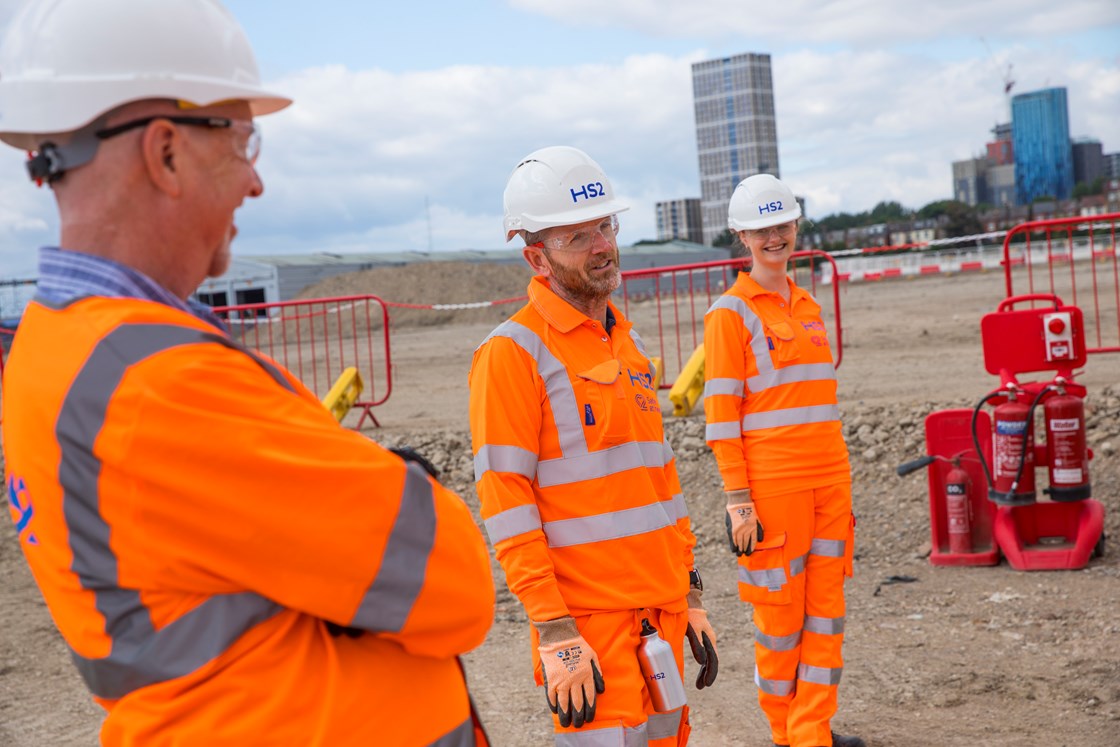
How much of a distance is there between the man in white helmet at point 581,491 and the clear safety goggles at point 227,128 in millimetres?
1629

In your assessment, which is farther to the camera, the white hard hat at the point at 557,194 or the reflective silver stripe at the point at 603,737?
the white hard hat at the point at 557,194

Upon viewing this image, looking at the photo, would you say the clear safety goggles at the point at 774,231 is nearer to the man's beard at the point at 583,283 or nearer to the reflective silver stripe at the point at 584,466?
the man's beard at the point at 583,283

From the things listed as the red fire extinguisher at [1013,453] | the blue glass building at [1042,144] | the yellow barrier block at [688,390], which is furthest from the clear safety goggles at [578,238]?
the blue glass building at [1042,144]

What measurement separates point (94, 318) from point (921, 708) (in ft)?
16.0

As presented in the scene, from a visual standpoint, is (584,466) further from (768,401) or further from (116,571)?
(116,571)

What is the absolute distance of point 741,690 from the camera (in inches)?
223

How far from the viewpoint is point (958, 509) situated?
23.5 feet

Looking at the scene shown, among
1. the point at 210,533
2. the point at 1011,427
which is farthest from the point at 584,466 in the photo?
the point at 1011,427

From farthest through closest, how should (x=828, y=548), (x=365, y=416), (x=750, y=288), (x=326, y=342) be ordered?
(x=326, y=342) → (x=365, y=416) → (x=750, y=288) → (x=828, y=548)

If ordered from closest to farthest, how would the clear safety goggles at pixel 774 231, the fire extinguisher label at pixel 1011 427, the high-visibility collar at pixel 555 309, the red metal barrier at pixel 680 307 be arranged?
the high-visibility collar at pixel 555 309, the clear safety goggles at pixel 774 231, the fire extinguisher label at pixel 1011 427, the red metal barrier at pixel 680 307

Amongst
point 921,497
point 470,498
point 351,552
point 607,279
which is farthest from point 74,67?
point 470,498

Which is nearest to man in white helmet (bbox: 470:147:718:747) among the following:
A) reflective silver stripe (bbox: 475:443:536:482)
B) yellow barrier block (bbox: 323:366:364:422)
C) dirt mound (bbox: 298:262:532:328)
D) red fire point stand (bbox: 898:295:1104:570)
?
reflective silver stripe (bbox: 475:443:536:482)

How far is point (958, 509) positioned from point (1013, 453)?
629 millimetres

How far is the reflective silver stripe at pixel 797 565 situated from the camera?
4.70m
